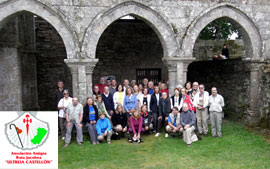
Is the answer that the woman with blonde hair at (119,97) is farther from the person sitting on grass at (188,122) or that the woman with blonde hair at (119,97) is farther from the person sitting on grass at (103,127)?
the person sitting on grass at (188,122)

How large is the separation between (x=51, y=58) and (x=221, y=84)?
750 cm

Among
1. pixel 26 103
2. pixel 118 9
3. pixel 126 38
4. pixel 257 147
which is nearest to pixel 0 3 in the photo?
pixel 118 9

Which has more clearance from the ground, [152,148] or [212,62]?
[212,62]

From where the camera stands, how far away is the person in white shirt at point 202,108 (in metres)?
7.30

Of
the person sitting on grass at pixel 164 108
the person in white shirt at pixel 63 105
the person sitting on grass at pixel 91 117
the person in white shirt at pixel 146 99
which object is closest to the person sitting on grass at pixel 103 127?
the person sitting on grass at pixel 91 117

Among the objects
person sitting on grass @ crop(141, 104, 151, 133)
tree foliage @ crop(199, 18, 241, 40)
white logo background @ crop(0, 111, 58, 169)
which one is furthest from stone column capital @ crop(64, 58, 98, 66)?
tree foliage @ crop(199, 18, 241, 40)

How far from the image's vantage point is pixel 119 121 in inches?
291

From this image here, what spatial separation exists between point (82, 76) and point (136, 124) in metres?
2.04

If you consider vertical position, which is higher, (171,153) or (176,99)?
(176,99)

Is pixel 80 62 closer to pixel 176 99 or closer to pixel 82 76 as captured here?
pixel 82 76

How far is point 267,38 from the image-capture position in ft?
27.7

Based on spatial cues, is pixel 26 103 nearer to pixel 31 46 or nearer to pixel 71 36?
pixel 31 46

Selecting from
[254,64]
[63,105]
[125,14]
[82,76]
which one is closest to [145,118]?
[82,76]

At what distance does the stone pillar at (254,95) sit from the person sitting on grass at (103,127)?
15.3 ft
